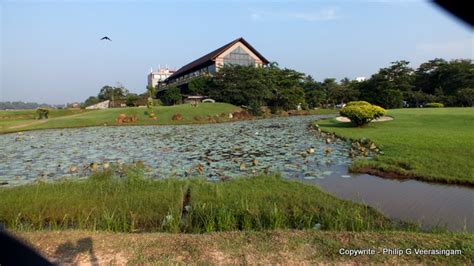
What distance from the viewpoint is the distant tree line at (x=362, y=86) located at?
44.6 metres

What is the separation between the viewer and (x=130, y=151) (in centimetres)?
1286

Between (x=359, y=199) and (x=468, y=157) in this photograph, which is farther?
(x=468, y=157)

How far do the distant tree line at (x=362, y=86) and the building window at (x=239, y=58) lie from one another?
23.7ft

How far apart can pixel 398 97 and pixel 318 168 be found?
40501 millimetres

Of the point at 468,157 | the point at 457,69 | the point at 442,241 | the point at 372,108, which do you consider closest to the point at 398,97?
the point at 457,69

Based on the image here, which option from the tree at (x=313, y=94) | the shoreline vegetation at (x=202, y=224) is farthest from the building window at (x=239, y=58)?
the shoreline vegetation at (x=202, y=224)

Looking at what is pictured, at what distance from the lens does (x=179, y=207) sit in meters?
5.67

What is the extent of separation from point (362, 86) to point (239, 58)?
889 inches

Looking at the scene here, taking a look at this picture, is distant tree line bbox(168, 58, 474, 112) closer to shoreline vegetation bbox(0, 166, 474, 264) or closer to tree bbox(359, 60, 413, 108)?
tree bbox(359, 60, 413, 108)

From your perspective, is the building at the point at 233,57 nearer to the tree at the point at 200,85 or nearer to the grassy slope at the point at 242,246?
the tree at the point at 200,85

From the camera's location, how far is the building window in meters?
60.8

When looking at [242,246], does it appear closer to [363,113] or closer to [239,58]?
[363,113]

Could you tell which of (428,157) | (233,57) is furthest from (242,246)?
(233,57)

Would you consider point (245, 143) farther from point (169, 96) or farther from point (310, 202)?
point (169, 96)
